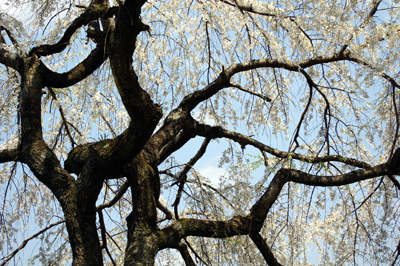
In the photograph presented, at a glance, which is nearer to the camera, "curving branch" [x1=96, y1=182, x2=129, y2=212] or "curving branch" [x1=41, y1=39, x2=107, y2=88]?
"curving branch" [x1=41, y1=39, x2=107, y2=88]

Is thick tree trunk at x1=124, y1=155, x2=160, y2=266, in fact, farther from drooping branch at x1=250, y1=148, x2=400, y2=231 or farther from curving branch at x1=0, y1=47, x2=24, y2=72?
curving branch at x1=0, y1=47, x2=24, y2=72

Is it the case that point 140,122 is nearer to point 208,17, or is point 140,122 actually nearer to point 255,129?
point 208,17

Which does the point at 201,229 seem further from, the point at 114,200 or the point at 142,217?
the point at 114,200

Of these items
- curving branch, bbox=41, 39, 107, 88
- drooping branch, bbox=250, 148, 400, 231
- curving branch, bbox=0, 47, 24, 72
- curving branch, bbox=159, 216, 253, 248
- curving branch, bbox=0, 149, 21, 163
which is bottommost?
curving branch, bbox=159, 216, 253, 248

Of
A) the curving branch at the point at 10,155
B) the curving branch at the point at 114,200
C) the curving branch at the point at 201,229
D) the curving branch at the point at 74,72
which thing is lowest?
the curving branch at the point at 201,229

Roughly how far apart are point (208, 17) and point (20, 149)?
260 centimetres

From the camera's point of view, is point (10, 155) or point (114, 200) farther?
point (114, 200)

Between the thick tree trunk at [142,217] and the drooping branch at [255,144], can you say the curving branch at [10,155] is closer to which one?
the thick tree trunk at [142,217]

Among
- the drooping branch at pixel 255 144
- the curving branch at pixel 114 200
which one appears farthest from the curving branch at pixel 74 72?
the curving branch at pixel 114 200

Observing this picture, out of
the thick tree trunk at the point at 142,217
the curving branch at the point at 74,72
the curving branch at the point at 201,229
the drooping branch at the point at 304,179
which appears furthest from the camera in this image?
the curving branch at the point at 74,72

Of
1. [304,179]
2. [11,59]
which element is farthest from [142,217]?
[11,59]

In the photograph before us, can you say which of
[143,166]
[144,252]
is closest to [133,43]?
[143,166]

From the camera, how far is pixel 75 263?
2.27 m

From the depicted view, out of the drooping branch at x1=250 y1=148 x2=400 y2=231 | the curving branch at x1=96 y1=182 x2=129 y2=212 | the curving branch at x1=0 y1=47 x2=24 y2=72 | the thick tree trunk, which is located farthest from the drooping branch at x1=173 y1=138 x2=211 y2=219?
the curving branch at x1=0 y1=47 x2=24 y2=72
